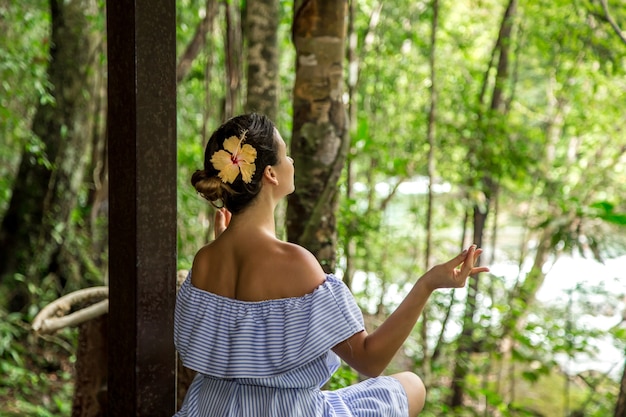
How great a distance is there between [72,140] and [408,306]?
13.7ft

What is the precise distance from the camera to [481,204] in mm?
5070

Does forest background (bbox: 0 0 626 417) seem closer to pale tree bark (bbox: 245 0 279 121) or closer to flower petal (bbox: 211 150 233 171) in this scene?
pale tree bark (bbox: 245 0 279 121)

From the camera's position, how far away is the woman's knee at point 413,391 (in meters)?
1.94

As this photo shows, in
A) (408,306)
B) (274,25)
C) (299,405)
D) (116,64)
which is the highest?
(274,25)

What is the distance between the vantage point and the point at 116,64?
6.36ft

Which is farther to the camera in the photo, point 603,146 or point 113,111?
point 603,146

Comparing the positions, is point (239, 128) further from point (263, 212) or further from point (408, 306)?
point (408, 306)

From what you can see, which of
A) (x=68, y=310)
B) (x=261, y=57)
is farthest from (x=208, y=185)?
(x=261, y=57)

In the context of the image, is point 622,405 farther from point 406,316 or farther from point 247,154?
point 247,154

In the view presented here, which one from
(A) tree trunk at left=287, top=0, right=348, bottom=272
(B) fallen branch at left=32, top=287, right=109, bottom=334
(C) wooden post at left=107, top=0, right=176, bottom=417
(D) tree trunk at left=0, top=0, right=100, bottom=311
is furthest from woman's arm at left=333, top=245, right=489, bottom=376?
(D) tree trunk at left=0, top=0, right=100, bottom=311

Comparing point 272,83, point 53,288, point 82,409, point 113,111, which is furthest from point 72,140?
point 113,111

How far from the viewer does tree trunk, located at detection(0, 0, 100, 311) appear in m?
5.12

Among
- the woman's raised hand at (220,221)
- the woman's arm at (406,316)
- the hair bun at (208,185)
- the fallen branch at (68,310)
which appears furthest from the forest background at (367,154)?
the woman's arm at (406,316)

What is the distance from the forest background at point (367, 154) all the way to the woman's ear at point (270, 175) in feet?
2.54
